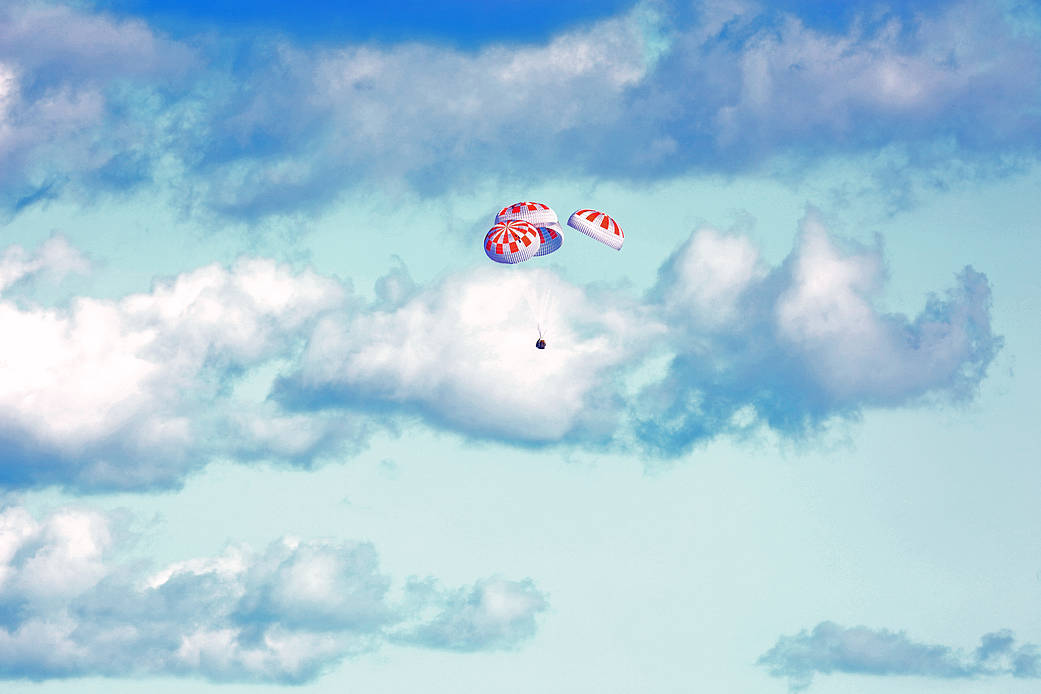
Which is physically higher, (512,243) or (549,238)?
(549,238)

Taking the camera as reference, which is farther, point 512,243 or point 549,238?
point 549,238

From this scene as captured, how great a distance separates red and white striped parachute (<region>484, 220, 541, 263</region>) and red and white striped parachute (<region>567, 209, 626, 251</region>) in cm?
416

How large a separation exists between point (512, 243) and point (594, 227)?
27.7 feet

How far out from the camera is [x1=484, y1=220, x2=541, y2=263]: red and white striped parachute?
195 metres

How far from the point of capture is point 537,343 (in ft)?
638

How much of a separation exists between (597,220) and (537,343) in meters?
14.2

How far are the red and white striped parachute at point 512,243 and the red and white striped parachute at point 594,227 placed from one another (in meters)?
4.16

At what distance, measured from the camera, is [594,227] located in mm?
198125

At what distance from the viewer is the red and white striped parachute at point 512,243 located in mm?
195250

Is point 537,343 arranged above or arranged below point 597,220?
below

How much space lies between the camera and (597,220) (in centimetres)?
19912

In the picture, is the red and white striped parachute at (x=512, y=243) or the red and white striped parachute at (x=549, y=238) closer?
the red and white striped parachute at (x=512, y=243)

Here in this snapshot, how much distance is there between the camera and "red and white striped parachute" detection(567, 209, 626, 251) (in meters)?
197

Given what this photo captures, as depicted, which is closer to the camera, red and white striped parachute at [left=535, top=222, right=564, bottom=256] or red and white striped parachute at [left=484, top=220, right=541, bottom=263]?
red and white striped parachute at [left=484, top=220, right=541, bottom=263]
